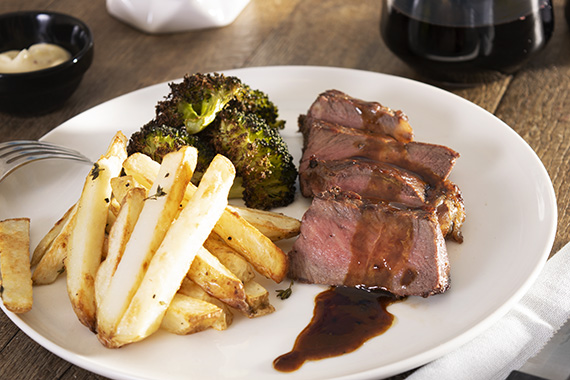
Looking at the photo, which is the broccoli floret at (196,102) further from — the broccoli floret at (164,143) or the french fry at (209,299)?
the french fry at (209,299)

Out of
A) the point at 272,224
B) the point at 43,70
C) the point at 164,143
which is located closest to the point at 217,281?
the point at 272,224

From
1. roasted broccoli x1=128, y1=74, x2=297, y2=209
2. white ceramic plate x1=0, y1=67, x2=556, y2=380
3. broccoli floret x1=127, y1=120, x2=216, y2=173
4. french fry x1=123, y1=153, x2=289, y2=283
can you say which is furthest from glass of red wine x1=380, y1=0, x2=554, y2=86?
french fry x1=123, y1=153, x2=289, y2=283

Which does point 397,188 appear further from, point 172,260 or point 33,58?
point 33,58

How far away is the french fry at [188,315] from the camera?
2375mm

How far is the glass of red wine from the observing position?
12.0ft

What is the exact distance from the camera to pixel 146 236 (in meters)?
2.42

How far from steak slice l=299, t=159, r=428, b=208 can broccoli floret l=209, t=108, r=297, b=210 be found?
21 centimetres

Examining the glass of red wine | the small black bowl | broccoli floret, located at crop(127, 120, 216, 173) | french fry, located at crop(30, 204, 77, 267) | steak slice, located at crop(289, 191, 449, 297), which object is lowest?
the small black bowl

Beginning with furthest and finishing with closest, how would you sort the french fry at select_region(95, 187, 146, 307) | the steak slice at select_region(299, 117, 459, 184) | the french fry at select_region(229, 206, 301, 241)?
Result: the steak slice at select_region(299, 117, 459, 184), the french fry at select_region(229, 206, 301, 241), the french fry at select_region(95, 187, 146, 307)

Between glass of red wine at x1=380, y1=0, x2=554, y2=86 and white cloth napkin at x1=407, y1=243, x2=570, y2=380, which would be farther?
glass of red wine at x1=380, y1=0, x2=554, y2=86

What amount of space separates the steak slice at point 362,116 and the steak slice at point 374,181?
0.34 metres

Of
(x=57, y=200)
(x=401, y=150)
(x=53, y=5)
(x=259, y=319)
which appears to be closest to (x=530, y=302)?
(x=401, y=150)

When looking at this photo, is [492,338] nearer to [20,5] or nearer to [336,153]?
[336,153]

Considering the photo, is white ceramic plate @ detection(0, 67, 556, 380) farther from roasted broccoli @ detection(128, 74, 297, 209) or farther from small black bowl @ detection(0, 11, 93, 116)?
small black bowl @ detection(0, 11, 93, 116)
